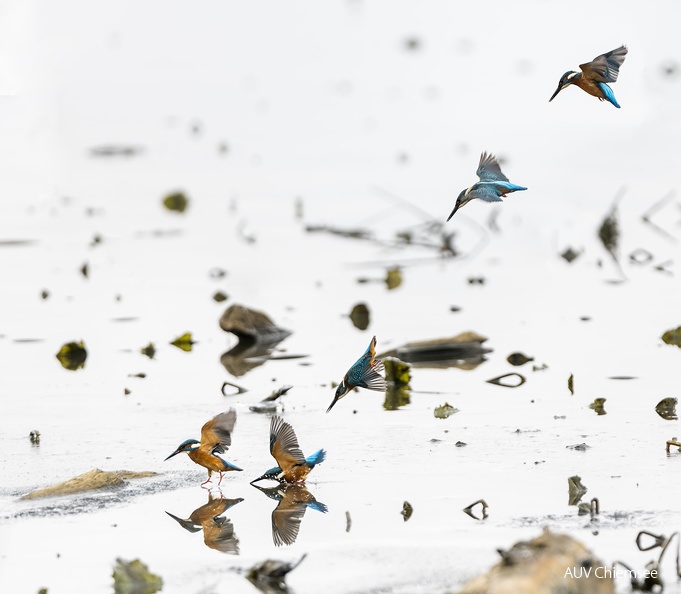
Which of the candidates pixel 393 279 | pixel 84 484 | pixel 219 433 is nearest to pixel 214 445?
pixel 219 433

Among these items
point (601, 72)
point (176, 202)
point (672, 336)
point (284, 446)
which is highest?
point (176, 202)

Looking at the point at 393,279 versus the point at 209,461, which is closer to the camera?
the point at 209,461

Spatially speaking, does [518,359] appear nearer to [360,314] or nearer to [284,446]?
[360,314]

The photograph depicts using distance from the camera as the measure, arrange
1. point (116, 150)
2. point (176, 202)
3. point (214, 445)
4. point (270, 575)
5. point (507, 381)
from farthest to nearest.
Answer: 1. point (116, 150)
2. point (176, 202)
3. point (507, 381)
4. point (214, 445)
5. point (270, 575)

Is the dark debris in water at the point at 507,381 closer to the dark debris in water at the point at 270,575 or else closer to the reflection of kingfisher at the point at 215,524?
the reflection of kingfisher at the point at 215,524

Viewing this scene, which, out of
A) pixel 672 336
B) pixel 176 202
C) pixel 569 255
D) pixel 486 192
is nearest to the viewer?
pixel 486 192

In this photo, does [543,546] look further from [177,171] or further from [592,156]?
[177,171]

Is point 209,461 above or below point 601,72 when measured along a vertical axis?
below

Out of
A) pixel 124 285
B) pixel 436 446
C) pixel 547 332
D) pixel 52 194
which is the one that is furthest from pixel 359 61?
pixel 436 446
